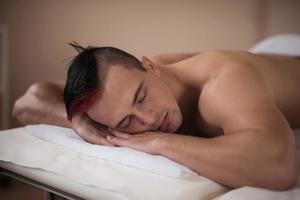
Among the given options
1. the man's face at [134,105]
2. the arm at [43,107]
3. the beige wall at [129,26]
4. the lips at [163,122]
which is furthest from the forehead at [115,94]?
the beige wall at [129,26]

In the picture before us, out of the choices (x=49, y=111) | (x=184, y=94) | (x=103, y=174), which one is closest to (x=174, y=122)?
(x=184, y=94)

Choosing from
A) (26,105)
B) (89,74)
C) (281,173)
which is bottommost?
(26,105)

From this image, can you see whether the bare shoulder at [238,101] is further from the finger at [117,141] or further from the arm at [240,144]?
the finger at [117,141]

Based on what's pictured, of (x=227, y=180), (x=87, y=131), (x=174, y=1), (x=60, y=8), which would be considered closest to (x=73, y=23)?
(x=60, y=8)

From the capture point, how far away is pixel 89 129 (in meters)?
1.10

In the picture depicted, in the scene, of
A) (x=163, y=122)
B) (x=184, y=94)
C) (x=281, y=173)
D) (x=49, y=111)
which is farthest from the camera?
(x=49, y=111)

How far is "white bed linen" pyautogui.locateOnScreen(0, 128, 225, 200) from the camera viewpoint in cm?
80

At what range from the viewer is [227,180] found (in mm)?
839

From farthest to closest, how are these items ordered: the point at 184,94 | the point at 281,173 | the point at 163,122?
the point at 184,94 → the point at 163,122 → the point at 281,173

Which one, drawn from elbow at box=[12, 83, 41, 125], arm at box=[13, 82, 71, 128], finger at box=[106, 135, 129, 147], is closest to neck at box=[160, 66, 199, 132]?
finger at box=[106, 135, 129, 147]

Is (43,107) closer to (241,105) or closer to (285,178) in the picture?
(241,105)

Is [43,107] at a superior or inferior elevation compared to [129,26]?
inferior

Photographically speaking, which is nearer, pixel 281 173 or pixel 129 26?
pixel 281 173

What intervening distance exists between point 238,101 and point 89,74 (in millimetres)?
363
